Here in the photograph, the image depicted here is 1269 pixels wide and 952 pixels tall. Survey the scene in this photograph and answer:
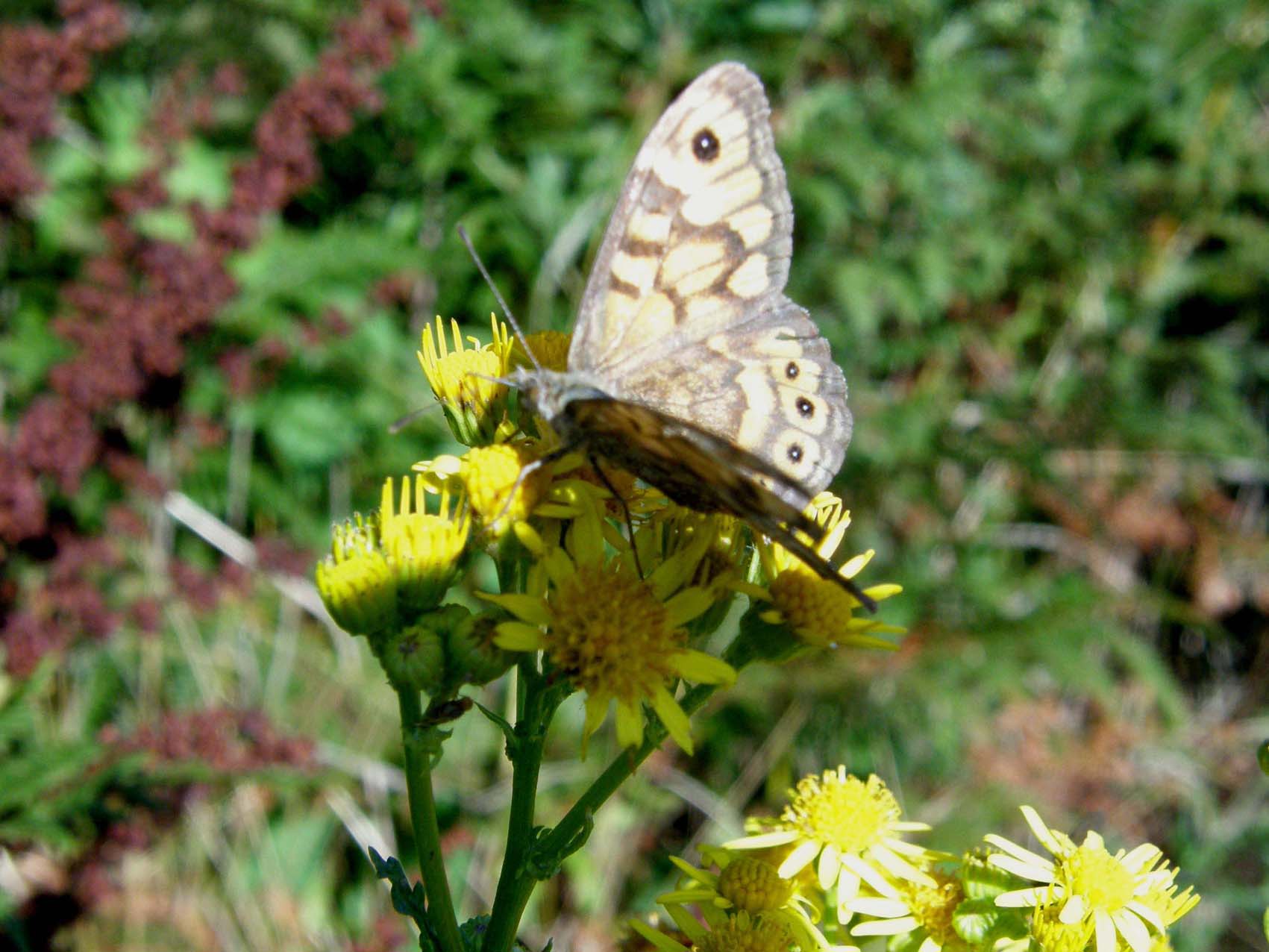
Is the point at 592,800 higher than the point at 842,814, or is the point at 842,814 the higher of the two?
the point at 592,800

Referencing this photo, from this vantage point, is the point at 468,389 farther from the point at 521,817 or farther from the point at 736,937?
the point at 736,937

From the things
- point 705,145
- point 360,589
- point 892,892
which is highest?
point 705,145

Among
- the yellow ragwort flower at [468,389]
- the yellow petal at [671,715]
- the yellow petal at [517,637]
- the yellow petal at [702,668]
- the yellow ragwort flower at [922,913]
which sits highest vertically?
the yellow ragwort flower at [468,389]

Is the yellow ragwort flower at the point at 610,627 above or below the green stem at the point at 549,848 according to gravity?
above

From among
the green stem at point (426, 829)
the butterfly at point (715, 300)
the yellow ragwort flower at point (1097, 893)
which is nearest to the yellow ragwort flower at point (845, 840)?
the yellow ragwort flower at point (1097, 893)

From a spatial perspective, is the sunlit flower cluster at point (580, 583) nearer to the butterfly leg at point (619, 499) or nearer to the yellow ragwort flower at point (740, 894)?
the butterfly leg at point (619, 499)

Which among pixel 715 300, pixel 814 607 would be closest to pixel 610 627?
pixel 814 607
